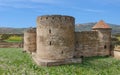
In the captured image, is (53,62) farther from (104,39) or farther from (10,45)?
(10,45)

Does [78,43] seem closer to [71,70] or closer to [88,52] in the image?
[88,52]

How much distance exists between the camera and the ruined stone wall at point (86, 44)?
29.4 m

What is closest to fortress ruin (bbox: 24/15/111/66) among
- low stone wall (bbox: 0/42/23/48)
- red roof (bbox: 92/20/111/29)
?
red roof (bbox: 92/20/111/29)

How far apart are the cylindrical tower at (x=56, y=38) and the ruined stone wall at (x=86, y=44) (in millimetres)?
3774

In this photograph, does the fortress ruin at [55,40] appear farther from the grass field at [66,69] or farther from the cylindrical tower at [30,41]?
the cylindrical tower at [30,41]

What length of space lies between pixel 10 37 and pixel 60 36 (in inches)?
1618

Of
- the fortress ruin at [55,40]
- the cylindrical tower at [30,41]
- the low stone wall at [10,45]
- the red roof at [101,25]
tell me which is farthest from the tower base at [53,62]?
the low stone wall at [10,45]

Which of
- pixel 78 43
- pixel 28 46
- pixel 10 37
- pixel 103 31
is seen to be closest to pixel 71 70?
pixel 78 43

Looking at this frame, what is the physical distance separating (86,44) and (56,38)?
591 centimetres

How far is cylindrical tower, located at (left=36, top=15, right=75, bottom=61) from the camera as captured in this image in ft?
81.5

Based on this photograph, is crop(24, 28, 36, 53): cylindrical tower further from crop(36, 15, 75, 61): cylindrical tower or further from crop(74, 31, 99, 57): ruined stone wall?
crop(36, 15, 75, 61): cylindrical tower

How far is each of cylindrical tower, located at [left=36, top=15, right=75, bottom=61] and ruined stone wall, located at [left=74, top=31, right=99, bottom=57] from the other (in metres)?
3.77

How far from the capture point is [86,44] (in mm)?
29578

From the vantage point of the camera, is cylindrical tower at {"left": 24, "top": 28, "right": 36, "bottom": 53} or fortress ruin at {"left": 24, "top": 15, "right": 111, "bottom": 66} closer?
fortress ruin at {"left": 24, "top": 15, "right": 111, "bottom": 66}
